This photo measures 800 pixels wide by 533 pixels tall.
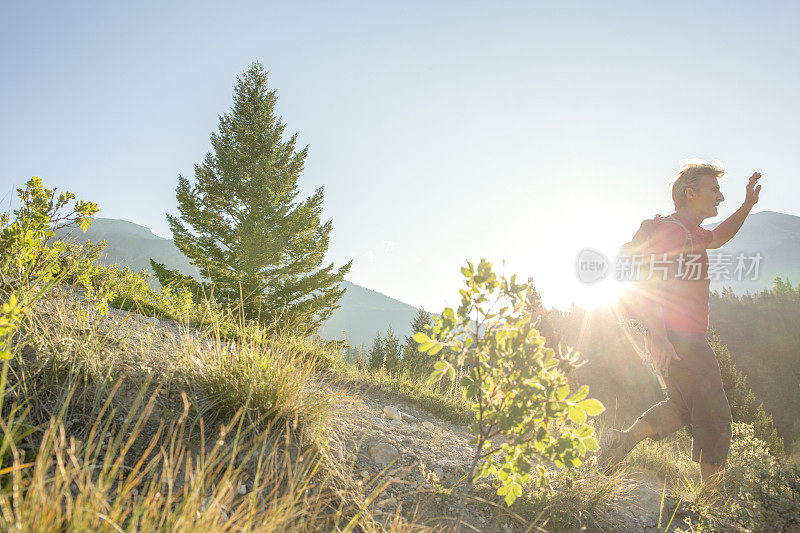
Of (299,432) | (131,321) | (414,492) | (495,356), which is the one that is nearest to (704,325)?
(495,356)

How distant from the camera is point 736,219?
2855mm

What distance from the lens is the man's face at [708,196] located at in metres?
2.75

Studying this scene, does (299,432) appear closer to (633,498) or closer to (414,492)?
(414,492)

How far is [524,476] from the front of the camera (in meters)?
1.32

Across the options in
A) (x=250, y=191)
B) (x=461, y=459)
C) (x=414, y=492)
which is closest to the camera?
(x=414, y=492)

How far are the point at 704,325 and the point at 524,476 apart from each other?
2086 mm

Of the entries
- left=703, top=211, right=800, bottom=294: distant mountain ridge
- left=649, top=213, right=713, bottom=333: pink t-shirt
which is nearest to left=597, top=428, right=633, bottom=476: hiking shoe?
left=649, top=213, right=713, bottom=333: pink t-shirt

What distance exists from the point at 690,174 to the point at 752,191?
0.42 meters

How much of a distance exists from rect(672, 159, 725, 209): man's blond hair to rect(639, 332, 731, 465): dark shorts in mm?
1117

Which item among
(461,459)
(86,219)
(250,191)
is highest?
(250,191)

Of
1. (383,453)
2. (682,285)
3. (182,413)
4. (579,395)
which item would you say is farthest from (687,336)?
(182,413)

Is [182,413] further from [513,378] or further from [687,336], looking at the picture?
[687,336]

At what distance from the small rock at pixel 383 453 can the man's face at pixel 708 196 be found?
283 centimetres

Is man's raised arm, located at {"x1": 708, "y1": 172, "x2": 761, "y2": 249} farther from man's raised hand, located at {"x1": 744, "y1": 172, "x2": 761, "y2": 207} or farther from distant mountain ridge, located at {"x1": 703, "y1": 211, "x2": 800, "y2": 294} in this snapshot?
distant mountain ridge, located at {"x1": 703, "y1": 211, "x2": 800, "y2": 294}
